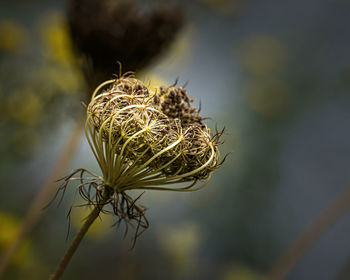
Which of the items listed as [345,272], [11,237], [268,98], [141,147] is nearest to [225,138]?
[268,98]

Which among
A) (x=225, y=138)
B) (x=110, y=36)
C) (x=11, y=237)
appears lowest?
(x=11, y=237)

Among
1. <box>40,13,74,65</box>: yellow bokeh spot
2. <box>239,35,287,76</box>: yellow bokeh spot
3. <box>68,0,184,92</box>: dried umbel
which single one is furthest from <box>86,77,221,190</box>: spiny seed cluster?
<box>239,35,287,76</box>: yellow bokeh spot

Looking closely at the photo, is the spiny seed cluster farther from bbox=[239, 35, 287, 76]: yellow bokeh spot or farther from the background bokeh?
bbox=[239, 35, 287, 76]: yellow bokeh spot

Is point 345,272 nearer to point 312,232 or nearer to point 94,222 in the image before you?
point 312,232

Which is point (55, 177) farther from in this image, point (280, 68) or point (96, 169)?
point (280, 68)

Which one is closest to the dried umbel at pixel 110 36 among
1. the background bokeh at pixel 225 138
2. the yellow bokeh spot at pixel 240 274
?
the background bokeh at pixel 225 138

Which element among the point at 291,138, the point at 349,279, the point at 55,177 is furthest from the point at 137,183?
the point at 291,138
